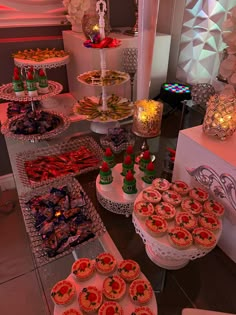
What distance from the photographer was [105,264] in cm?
58

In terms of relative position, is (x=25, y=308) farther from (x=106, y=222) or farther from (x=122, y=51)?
(x=122, y=51)

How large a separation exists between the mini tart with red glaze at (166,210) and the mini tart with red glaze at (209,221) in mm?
63

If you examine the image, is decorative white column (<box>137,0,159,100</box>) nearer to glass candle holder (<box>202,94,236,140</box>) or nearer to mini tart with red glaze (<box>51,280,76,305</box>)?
glass candle holder (<box>202,94,236,140</box>)

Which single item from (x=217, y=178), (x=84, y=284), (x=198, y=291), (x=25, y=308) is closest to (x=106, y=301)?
(x=84, y=284)

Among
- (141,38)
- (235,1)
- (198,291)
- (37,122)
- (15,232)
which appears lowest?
(15,232)

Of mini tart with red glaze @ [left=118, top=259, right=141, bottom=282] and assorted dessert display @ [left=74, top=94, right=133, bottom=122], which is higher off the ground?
assorted dessert display @ [left=74, top=94, right=133, bottom=122]

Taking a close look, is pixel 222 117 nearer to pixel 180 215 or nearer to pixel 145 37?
pixel 180 215

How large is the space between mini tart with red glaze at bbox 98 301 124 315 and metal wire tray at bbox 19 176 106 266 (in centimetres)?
20

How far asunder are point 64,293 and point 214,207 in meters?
0.39

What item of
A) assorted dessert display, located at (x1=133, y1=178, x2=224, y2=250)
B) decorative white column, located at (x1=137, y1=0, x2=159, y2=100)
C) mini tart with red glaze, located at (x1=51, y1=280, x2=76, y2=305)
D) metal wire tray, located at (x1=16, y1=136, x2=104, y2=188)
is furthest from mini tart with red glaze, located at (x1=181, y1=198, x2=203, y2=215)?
decorative white column, located at (x1=137, y1=0, x2=159, y2=100)

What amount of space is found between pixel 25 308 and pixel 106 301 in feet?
2.55

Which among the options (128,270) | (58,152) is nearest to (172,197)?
(128,270)

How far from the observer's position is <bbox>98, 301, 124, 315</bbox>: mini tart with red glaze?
19.3 inches

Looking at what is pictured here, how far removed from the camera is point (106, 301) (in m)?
0.52
